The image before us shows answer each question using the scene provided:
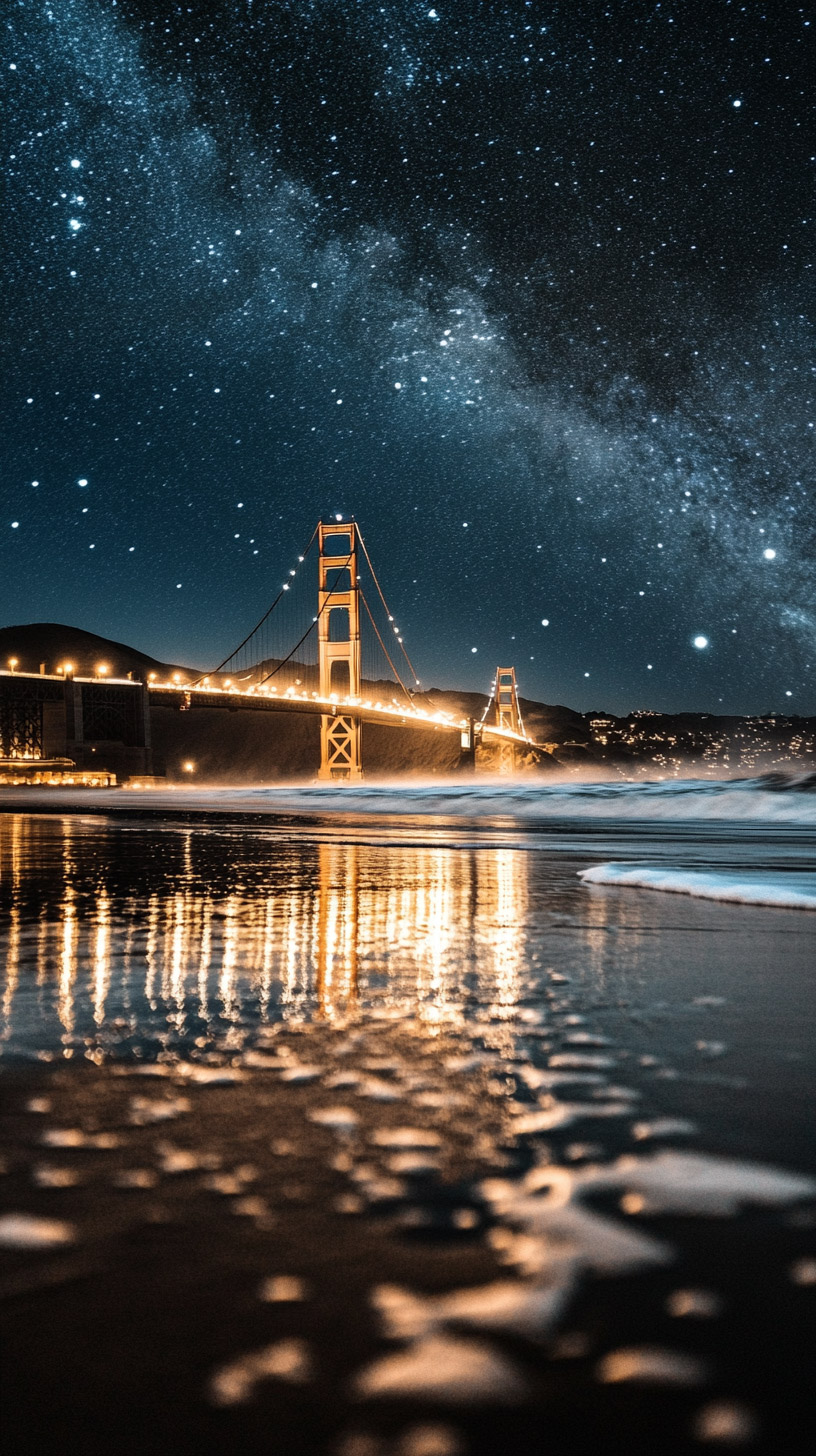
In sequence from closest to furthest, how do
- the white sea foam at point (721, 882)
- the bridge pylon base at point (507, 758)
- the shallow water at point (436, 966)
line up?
the shallow water at point (436, 966)
the white sea foam at point (721, 882)
the bridge pylon base at point (507, 758)

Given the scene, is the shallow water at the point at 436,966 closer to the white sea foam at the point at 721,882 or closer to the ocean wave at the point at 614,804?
the white sea foam at the point at 721,882

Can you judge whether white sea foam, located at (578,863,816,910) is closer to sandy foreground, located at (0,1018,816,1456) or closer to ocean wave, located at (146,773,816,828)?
sandy foreground, located at (0,1018,816,1456)

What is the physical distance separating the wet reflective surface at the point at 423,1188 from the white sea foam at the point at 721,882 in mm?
2324

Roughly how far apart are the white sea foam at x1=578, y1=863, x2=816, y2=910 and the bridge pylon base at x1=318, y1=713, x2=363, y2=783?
2054 inches

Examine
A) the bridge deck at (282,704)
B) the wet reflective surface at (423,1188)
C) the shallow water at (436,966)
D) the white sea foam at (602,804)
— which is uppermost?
the bridge deck at (282,704)

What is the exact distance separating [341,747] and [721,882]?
56.9 metres

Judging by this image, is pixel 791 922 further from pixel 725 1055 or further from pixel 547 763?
pixel 547 763

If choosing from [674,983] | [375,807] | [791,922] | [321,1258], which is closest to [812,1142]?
[321,1258]

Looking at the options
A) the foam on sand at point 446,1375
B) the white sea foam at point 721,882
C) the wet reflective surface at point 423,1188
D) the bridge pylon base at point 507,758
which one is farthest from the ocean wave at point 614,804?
the bridge pylon base at point 507,758

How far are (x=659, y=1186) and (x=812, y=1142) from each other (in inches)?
18.1

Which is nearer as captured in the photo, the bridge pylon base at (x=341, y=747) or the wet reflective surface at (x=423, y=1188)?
the wet reflective surface at (x=423, y=1188)

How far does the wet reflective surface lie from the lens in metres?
1.31

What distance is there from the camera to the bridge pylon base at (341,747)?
6228cm

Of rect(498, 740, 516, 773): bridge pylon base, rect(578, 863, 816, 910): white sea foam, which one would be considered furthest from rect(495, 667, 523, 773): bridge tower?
rect(578, 863, 816, 910): white sea foam
